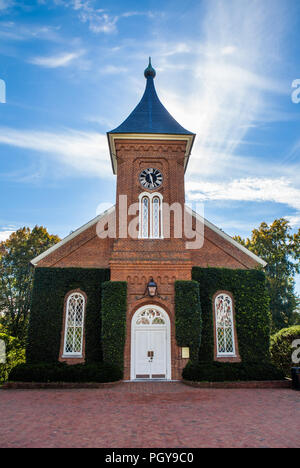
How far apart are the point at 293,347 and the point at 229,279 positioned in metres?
4.57

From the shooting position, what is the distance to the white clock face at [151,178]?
53.1 ft

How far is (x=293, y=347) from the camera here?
1538cm

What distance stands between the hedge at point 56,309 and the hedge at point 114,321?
68.0 inches

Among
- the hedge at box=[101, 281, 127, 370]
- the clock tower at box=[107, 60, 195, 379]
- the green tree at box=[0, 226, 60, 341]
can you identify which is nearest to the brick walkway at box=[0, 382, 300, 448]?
the hedge at box=[101, 281, 127, 370]

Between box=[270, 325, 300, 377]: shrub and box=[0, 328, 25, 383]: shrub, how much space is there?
1327cm

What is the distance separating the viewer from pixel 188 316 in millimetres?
13883

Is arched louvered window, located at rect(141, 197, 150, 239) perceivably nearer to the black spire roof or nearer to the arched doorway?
the arched doorway

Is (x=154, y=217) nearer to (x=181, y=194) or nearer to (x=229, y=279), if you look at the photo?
(x=181, y=194)

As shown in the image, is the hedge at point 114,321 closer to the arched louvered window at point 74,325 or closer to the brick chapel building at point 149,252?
the brick chapel building at point 149,252

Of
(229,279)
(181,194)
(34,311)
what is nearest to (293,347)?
(229,279)

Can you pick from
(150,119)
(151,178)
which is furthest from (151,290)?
(150,119)

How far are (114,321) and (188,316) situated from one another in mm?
3363

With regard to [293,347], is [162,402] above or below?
below

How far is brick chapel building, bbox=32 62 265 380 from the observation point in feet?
46.1
